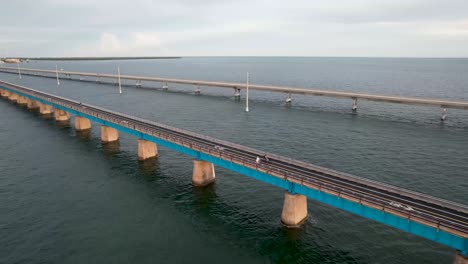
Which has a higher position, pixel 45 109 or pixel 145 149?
pixel 45 109

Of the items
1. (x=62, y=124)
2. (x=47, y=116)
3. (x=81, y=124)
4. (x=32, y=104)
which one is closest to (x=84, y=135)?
(x=81, y=124)

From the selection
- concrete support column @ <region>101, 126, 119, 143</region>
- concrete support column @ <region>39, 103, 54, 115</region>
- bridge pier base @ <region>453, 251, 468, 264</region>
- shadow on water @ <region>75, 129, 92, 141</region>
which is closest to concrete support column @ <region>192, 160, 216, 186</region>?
concrete support column @ <region>101, 126, 119, 143</region>

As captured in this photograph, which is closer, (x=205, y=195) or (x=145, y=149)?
(x=205, y=195)

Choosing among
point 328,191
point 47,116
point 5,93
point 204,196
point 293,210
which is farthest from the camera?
point 5,93

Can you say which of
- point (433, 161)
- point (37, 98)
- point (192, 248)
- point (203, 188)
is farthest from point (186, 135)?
point (37, 98)

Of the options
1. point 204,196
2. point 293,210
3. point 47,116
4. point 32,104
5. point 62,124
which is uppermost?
point 32,104

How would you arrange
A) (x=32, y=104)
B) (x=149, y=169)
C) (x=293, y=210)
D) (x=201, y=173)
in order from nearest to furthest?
(x=293, y=210) → (x=201, y=173) → (x=149, y=169) → (x=32, y=104)

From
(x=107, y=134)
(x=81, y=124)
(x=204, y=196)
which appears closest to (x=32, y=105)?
(x=81, y=124)

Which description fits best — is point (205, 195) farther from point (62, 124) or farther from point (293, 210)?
point (62, 124)
